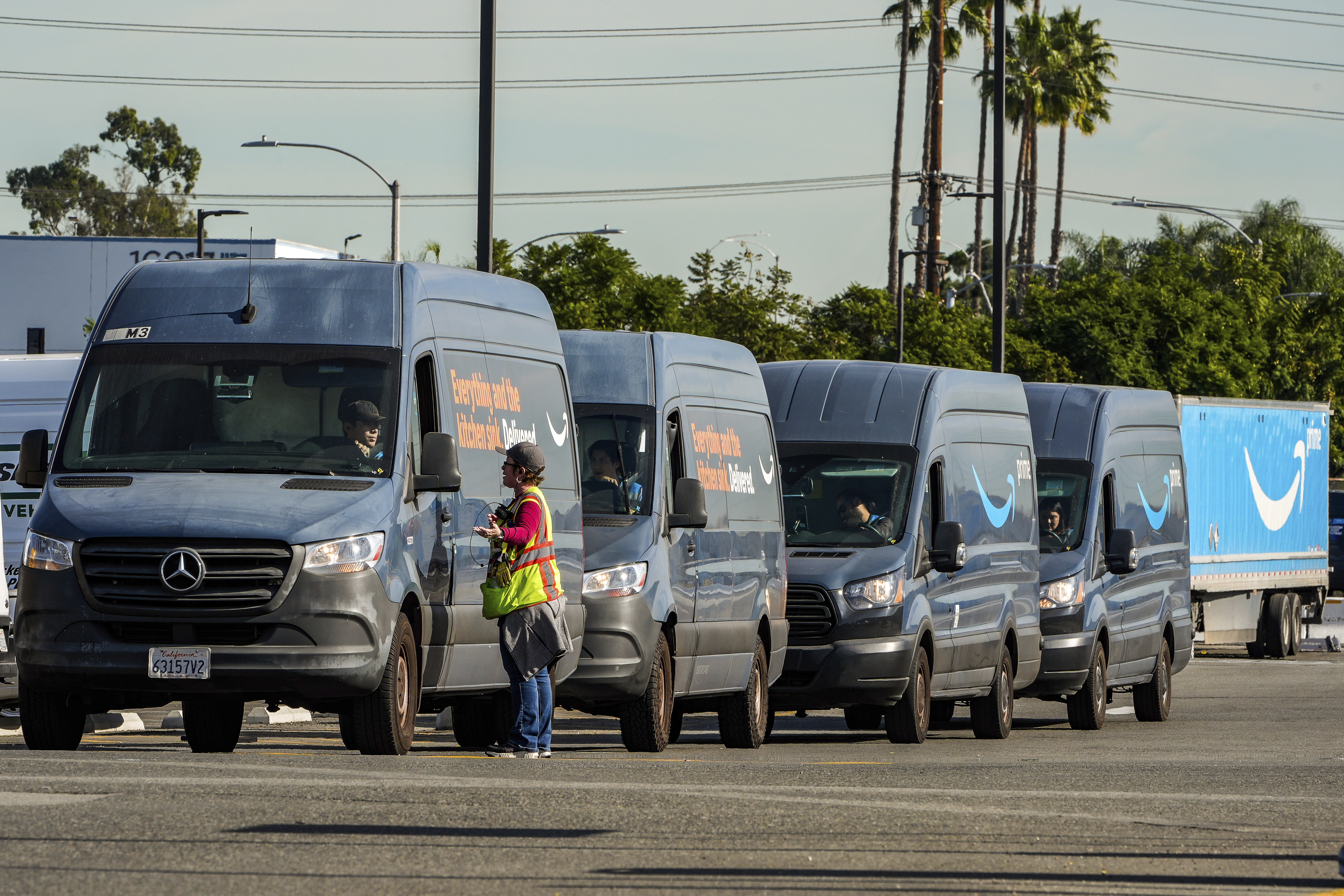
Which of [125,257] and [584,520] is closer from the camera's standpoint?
[584,520]

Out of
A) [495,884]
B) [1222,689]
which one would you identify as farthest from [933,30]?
[495,884]

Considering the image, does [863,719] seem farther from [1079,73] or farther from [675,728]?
[1079,73]

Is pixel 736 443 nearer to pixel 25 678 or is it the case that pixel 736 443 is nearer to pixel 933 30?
pixel 25 678

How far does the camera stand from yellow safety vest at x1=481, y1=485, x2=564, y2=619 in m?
12.4

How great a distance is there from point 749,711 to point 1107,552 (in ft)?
20.2

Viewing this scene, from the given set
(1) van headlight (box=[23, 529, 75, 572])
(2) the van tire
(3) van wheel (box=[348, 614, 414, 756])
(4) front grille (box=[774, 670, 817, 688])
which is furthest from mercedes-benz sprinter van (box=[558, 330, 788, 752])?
(2) the van tire

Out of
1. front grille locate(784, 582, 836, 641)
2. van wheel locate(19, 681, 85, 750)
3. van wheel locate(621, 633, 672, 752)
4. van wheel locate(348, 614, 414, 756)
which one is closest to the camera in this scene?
van wheel locate(348, 614, 414, 756)

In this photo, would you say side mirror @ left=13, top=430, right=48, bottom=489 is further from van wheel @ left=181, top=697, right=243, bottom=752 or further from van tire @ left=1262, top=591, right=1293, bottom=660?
van tire @ left=1262, top=591, right=1293, bottom=660

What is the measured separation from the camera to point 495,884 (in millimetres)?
7277

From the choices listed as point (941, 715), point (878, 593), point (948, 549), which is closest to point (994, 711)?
point (948, 549)

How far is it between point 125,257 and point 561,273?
2232 centimetres

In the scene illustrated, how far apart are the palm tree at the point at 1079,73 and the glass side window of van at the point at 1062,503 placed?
49.1 m

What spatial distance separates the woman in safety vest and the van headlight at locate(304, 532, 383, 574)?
113 centimetres

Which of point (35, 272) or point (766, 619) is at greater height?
point (35, 272)
